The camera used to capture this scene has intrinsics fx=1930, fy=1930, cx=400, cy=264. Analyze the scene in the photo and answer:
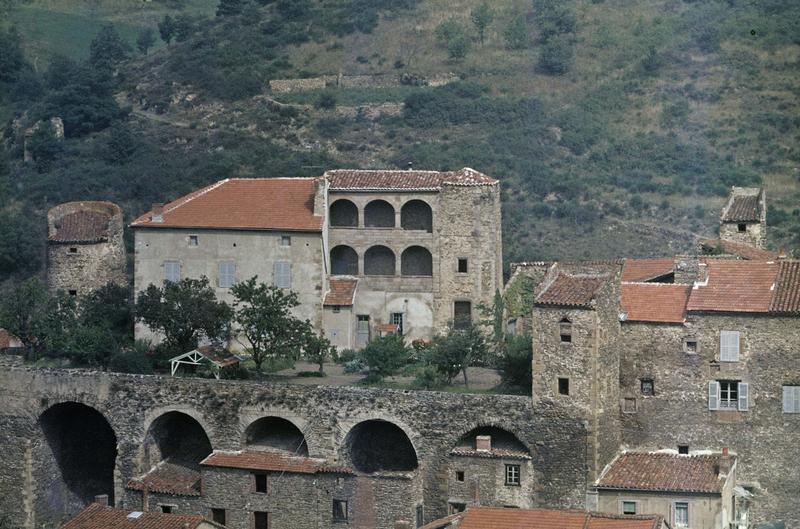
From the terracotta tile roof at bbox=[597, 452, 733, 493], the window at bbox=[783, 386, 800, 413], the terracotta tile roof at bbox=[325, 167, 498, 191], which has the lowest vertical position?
the terracotta tile roof at bbox=[597, 452, 733, 493]

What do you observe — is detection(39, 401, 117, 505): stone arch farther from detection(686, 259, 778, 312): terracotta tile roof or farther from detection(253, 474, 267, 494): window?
detection(686, 259, 778, 312): terracotta tile roof

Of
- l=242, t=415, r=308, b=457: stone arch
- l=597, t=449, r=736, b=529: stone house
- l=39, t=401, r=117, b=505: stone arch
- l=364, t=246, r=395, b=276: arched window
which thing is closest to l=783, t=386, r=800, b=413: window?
l=597, t=449, r=736, b=529: stone house

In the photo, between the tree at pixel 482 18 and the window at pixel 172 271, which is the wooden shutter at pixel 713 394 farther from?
the tree at pixel 482 18

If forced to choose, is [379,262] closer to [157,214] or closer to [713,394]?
[157,214]

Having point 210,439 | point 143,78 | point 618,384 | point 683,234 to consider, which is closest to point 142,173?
point 143,78

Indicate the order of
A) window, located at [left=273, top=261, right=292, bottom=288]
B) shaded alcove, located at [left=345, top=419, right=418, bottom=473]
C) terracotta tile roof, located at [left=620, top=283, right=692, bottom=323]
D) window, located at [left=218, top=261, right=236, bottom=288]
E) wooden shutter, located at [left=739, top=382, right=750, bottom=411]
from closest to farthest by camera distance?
wooden shutter, located at [left=739, top=382, right=750, bottom=411] < terracotta tile roof, located at [left=620, top=283, right=692, bottom=323] < shaded alcove, located at [left=345, top=419, right=418, bottom=473] < window, located at [left=273, top=261, right=292, bottom=288] < window, located at [left=218, top=261, right=236, bottom=288]

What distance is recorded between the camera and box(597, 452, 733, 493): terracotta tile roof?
59.7 meters

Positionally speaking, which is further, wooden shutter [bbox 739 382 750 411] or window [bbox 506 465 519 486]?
window [bbox 506 465 519 486]

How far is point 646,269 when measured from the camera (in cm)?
6906

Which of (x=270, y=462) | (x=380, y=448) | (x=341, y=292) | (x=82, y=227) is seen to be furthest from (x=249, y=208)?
(x=270, y=462)

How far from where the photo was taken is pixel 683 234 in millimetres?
93188

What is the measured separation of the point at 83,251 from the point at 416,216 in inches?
506

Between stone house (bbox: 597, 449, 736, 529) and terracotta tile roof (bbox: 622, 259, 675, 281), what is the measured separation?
27.9 feet

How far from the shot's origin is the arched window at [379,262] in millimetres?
73000
